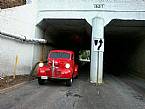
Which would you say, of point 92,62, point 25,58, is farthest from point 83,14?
point 25,58

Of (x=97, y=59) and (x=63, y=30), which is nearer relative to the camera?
(x=97, y=59)

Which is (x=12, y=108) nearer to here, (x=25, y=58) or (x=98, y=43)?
(x=98, y=43)

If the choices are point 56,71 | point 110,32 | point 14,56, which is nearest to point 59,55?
point 56,71

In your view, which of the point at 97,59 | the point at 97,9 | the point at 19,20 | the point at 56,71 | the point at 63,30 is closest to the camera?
the point at 56,71

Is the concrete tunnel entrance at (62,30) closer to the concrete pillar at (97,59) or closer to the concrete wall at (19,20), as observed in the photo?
the concrete wall at (19,20)

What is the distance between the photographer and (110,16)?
20.8 meters

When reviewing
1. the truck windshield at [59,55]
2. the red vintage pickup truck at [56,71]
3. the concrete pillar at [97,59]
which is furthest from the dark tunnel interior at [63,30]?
the red vintage pickup truck at [56,71]

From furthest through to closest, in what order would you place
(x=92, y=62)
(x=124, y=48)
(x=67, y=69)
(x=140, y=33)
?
(x=124, y=48) < (x=140, y=33) < (x=92, y=62) < (x=67, y=69)

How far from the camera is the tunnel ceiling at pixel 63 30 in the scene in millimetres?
23641

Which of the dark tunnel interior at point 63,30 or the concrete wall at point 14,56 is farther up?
the dark tunnel interior at point 63,30

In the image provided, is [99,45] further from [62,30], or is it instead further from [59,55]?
[62,30]

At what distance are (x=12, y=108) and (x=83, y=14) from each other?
13337mm

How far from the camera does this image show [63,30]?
97.2ft

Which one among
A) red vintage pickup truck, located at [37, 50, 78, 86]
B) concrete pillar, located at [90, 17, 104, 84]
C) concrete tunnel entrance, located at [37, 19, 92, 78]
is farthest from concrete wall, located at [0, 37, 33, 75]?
concrete pillar, located at [90, 17, 104, 84]
